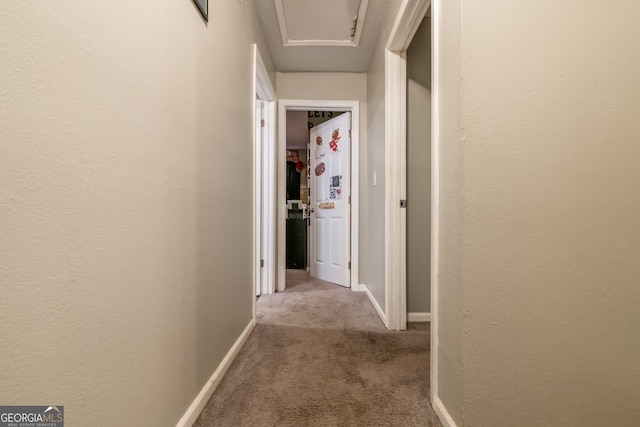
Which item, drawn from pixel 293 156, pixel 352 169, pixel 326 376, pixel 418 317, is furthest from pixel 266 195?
pixel 293 156

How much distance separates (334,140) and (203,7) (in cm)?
247

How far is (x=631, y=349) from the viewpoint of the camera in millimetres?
882

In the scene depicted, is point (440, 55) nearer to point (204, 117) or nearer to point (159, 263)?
point (204, 117)

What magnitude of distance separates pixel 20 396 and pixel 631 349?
61.0 inches

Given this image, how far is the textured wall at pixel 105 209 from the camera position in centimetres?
51

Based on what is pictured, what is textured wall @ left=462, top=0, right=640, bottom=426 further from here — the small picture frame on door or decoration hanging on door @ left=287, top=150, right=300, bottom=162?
decoration hanging on door @ left=287, top=150, right=300, bottom=162

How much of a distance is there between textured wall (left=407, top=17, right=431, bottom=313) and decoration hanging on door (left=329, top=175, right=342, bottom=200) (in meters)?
1.30

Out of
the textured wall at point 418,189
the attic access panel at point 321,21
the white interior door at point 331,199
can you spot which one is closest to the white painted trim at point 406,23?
the textured wall at point 418,189

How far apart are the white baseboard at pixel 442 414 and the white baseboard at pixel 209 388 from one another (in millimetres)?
994

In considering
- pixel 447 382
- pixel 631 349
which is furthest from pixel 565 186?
pixel 447 382

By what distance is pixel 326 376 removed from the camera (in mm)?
1483

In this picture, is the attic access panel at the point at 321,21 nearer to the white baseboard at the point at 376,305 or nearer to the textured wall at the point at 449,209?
the textured wall at the point at 449,209

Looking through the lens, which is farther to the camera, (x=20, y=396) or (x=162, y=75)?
(x=162, y=75)

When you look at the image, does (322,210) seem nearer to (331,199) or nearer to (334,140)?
(331,199)
